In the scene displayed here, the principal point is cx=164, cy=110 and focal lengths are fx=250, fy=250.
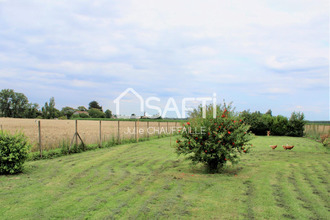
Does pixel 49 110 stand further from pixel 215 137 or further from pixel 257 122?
pixel 215 137

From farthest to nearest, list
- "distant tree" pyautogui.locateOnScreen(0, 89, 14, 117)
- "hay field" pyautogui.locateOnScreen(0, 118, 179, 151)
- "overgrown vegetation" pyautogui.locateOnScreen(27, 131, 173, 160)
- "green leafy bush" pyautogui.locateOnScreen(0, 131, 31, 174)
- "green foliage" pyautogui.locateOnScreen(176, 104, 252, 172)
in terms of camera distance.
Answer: "distant tree" pyautogui.locateOnScreen(0, 89, 14, 117)
"hay field" pyautogui.locateOnScreen(0, 118, 179, 151)
"overgrown vegetation" pyautogui.locateOnScreen(27, 131, 173, 160)
"green leafy bush" pyautogui.locateOnScreen(0, 131, 31, 174)
"green foliage" pyautogui.locateOnScreen(176, 104, 252, 172)

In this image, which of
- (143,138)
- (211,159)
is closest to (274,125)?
(143,138)

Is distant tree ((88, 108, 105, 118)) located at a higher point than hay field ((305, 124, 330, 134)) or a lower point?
higher

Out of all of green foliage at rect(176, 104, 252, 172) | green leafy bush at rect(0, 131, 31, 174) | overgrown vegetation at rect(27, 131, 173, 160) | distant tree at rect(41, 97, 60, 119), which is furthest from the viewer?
distant tree at rect(41, 97, 60, 119)

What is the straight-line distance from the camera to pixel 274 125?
114ft

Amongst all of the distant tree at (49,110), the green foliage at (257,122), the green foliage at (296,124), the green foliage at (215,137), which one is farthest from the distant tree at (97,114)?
the green foliage at (215,137)

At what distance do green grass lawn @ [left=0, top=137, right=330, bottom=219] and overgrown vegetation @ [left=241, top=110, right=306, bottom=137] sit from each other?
89.1ft

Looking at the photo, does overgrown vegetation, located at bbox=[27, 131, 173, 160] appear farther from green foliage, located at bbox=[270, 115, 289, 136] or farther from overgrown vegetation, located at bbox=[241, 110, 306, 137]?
green foliage, located at bbox=[270, 115, 289, 136]

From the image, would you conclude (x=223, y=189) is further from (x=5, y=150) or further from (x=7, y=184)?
(x=5, y=150)

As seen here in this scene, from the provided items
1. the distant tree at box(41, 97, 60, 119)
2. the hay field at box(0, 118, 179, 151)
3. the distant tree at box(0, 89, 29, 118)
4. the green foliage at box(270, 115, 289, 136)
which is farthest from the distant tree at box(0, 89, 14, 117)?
the green foliage at box(270, 115, 289, 136)

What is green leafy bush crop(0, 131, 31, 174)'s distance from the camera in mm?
8000

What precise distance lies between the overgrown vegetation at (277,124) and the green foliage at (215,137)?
87.8 feet

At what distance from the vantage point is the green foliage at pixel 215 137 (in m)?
7.82

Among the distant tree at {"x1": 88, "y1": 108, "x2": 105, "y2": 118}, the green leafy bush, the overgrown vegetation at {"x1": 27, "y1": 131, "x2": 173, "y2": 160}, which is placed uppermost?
the distant tree at {"x1": 88, "y1": 108, "x2": 105, "y2": 118}
